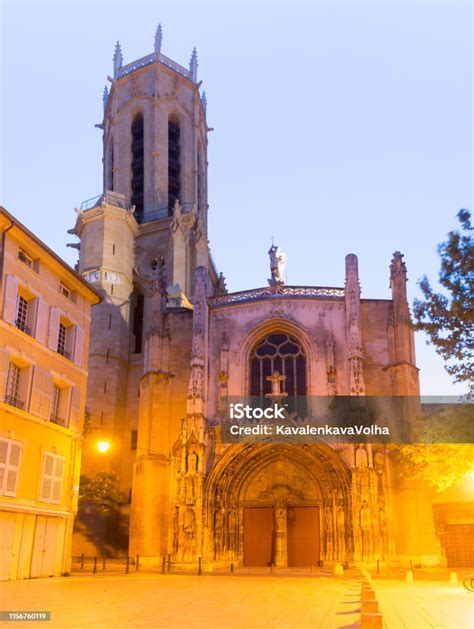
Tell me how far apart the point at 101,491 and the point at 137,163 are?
86.0 ft

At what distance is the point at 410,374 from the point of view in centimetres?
3081

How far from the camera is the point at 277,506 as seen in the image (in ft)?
99.5

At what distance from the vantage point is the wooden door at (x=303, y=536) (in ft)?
96.5

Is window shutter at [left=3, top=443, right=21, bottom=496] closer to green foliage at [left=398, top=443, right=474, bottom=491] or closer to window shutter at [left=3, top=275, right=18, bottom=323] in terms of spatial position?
window shutter at [left=3, top=275, right=18, bottom=323]

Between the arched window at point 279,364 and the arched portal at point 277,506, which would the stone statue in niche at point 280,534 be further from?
the arched window at point 279,364

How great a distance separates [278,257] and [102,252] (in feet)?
33.4

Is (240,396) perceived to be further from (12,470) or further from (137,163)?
(137,163)

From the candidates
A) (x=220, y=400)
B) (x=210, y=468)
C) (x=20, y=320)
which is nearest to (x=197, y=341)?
(x=220, y=400)

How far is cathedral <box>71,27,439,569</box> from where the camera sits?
28.5m

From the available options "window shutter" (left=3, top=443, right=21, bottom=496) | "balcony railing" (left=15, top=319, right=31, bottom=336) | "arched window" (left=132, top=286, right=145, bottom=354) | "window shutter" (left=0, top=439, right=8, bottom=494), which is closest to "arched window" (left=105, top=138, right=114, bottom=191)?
"arched window" (left=132, top=286, right=145, bottom=354)

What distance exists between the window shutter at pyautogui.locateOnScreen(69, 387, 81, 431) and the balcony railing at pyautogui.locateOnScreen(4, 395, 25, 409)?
9.38 feet

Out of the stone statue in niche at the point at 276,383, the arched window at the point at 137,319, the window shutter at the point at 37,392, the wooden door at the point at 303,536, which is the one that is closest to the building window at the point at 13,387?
the window shutter at the point at 37,392

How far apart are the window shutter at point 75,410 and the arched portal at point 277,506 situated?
7.86 meters

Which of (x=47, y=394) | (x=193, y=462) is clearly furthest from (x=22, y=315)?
(x=193, y=462)
